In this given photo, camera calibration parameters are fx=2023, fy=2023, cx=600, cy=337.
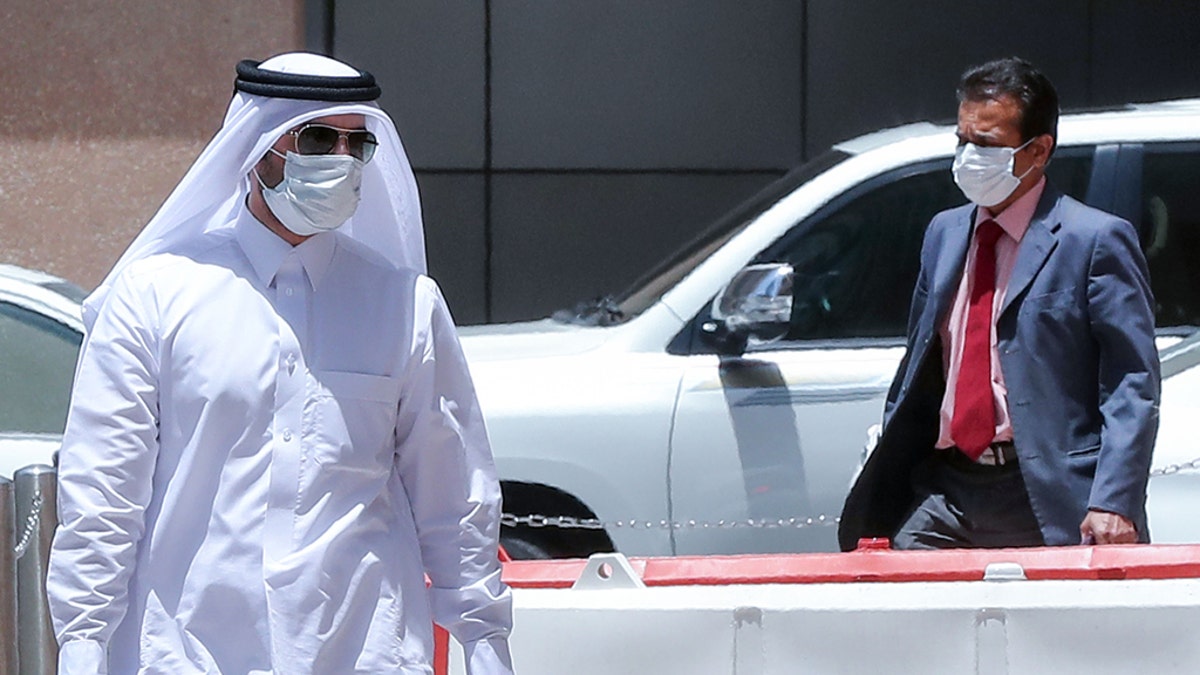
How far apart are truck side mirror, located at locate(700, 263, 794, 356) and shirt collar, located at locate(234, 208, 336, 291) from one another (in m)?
2.58

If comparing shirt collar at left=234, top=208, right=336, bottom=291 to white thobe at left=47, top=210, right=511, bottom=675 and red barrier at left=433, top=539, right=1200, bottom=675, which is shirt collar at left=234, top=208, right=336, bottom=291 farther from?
red barrier at left=433, top=539, right=1200, bottom=675

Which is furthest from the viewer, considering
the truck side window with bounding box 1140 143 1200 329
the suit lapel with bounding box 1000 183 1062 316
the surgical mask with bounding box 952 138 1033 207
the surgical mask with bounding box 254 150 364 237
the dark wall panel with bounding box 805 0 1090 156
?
the dark wall panel with bounding box 805 0 1090 156

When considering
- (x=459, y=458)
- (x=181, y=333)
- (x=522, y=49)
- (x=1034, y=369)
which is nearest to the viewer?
(x=181, y=333)

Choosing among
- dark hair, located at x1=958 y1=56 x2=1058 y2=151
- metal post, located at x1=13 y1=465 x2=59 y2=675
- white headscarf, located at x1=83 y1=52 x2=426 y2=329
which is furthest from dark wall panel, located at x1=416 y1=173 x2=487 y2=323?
white headscarf, located at x1=83 y1=52 x2=426 y2=329

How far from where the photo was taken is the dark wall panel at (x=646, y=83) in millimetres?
10500

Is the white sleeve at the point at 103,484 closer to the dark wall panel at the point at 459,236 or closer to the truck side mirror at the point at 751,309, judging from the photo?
the truck side mirror at the point at 751,309

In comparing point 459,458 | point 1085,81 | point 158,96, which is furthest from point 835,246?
point 1085,81

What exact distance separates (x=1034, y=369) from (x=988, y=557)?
753 millimetres

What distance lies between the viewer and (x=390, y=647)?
304 centimetres

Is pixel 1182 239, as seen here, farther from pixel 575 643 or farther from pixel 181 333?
pixel 181 333

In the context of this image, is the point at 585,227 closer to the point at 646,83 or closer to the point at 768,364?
the point at 646,83

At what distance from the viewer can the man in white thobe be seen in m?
2.91

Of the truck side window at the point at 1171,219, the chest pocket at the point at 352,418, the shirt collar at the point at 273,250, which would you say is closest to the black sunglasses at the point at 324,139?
the shirt collar at the point at 273,250

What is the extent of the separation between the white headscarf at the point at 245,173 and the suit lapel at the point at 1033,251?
1.60m
